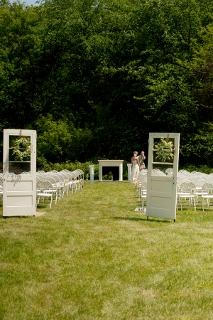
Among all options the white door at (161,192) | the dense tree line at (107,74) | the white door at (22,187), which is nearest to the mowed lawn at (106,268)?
the white door at (161,192)

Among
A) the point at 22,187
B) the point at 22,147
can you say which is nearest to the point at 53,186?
the point at 22,147

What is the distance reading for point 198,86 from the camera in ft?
117

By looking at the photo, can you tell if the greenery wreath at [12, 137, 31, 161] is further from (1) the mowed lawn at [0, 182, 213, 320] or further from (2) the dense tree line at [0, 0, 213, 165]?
(2) the dense tree line at [0, 0, 213, 165]

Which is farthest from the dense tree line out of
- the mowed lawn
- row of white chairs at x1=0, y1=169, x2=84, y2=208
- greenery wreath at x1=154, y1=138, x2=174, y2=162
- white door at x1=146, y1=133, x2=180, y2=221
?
the mowed lawn

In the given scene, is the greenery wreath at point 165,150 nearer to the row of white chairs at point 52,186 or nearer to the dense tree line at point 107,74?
the row of white chairs at point 52,186

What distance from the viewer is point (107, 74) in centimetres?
4062

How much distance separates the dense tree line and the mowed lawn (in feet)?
72.0

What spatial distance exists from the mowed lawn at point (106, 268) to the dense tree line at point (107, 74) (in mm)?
21957

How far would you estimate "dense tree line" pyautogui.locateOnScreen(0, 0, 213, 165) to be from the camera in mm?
35812

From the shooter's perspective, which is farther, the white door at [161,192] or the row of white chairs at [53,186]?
the row of white chairs at [53,186]

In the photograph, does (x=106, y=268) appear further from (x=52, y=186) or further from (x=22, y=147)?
(x=52, y=186)

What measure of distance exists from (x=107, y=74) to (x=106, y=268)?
33.0m

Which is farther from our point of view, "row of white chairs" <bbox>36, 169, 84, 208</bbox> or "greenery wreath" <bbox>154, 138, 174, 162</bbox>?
"row of white chairs" <bbox>36, 169, 84, 208</bbox>

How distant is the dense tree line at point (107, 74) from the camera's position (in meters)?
35.8
